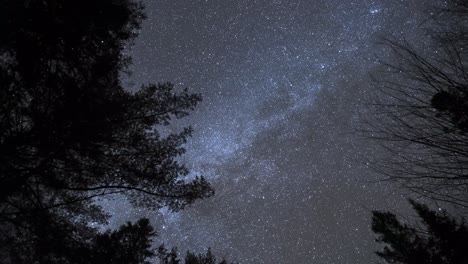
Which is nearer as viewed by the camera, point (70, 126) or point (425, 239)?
point (70, 126)

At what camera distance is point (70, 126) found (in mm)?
5500

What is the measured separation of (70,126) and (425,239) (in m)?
11.2

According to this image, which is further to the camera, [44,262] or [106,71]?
[106,71]

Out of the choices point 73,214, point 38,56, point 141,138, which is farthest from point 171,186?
point 38,56

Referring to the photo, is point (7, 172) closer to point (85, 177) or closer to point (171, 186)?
point (85, 177)

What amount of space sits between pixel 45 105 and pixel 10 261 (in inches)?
116

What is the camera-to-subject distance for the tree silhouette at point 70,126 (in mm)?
5086

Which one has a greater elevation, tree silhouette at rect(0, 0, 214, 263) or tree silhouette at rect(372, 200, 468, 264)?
tree silhouette at rect(0, 0, 214, 263)

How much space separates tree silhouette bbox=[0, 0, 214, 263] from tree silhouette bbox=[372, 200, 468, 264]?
759 centimetres

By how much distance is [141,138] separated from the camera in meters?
6.79

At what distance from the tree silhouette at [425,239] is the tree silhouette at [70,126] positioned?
24.9ft

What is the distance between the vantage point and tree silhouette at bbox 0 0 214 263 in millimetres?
5086

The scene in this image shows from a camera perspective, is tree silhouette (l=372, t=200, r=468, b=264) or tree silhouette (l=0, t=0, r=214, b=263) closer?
tree silhouette (l=0, t=0, r=214, b=263)

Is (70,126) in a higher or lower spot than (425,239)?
higher
